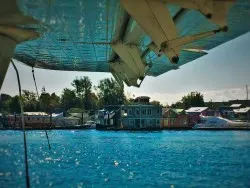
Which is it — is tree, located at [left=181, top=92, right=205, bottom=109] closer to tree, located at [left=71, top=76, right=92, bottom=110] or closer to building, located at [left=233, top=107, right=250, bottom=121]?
building, located at [left=233, top=107, right=250, bottom=121]

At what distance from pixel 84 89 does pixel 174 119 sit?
46546 mm

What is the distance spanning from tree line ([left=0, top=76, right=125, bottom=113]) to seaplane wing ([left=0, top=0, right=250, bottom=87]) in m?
130

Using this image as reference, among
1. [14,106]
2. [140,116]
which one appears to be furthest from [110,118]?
[14,106]

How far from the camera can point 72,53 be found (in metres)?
23.8

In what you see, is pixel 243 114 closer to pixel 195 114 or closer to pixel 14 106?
pixel 195 114

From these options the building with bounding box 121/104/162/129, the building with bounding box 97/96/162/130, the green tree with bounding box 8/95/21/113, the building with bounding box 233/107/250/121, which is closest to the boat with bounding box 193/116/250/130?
the building with bounding box 233/107/250/121

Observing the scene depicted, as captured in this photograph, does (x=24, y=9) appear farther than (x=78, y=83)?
No

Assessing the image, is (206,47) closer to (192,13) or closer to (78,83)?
(192,13)

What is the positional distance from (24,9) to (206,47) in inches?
460

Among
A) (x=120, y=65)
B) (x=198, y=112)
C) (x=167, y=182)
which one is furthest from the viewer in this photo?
(x=198, y=112)

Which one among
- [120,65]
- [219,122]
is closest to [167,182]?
[120,65]

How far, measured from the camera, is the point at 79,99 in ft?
554

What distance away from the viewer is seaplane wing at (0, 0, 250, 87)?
328 inches

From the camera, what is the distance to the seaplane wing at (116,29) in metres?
8.34
